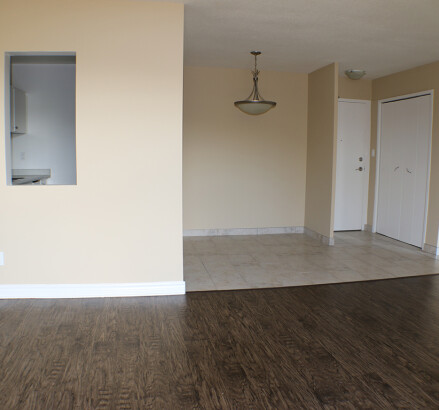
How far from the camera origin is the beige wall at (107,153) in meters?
3.38

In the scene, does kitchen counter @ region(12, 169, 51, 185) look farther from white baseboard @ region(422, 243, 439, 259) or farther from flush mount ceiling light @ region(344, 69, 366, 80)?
white baseboard @ region(422, 243, 439, 259)

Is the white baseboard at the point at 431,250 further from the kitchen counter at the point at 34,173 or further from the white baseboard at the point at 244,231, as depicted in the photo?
the kitchen counter at the point at 34,173

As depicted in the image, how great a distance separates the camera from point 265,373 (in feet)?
7.93

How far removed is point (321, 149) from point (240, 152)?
114 centimetres

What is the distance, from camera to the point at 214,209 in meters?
6.14

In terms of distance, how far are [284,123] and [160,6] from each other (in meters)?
3.16

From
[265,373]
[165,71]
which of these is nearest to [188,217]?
[165,71]

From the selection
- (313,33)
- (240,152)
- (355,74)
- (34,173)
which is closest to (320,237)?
(240,152)

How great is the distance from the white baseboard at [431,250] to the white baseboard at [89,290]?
3257 mm

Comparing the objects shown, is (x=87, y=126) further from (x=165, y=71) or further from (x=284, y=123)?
(x=284, y=123)

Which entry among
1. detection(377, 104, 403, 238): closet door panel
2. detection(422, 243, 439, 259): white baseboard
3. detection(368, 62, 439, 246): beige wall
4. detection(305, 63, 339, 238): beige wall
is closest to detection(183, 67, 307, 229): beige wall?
detection(305, 63, 339, 238): beige wall

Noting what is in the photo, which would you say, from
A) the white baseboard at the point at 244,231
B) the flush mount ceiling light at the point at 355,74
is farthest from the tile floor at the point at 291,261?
the flush mount ceiling light at the point at 355,74

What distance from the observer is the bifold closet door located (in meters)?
5.39

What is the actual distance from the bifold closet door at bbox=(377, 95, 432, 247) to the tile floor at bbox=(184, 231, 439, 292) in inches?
10.2
